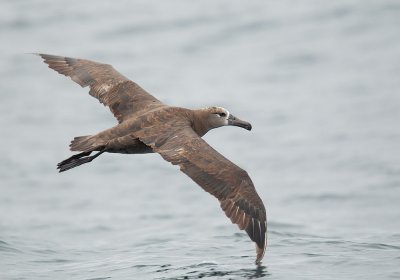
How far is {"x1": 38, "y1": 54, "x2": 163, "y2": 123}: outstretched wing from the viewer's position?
16.7 metres

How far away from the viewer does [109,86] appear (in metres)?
17.2

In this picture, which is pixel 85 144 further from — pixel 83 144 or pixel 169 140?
pixel 169 140

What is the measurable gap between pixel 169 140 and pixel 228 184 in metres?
1.26

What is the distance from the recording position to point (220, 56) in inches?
1193

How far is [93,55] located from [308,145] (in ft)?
26.4

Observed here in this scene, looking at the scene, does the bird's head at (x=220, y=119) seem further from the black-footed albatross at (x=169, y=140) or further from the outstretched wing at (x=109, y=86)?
the outstretched wing at (x=109, y=86)

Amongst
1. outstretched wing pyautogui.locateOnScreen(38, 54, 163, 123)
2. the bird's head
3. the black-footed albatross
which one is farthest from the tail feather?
the bird's head

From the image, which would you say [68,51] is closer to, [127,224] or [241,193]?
[127,224]

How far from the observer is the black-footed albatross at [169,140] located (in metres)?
14.3

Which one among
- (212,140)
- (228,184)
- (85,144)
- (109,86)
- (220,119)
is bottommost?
(228,184)

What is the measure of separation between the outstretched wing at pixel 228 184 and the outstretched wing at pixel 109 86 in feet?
6.24

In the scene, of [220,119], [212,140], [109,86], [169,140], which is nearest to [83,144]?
[169,140]

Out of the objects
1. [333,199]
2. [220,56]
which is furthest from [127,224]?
[220,56]

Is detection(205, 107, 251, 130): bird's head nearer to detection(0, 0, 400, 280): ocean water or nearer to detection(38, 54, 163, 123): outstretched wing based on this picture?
detection(38, 54, 163, 123): outstretched wing
